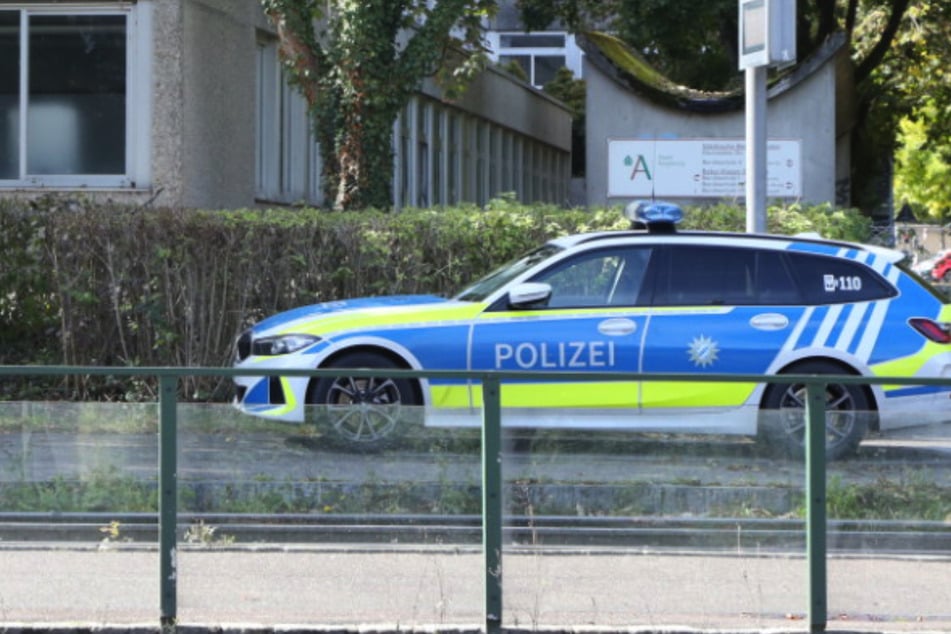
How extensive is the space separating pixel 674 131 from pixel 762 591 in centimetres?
1696

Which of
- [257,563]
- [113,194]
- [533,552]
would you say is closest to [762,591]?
[533,552]

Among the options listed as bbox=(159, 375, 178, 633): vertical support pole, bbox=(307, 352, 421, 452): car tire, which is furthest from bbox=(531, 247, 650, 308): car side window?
bbox=(159, 375, 178, 633): vertical support pole

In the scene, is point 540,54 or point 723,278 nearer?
point 723,278

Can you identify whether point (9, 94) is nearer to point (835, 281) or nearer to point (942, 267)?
point (835, 281)

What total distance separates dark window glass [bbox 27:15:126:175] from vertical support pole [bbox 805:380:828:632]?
12.2 m

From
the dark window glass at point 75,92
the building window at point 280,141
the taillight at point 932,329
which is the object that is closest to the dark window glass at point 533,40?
the building window at point 280,141

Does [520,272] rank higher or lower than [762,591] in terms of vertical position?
higher

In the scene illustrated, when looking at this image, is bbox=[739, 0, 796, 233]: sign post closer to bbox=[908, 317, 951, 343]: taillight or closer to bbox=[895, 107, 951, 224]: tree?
bbox=[908, 317, 951, 343]: taillight

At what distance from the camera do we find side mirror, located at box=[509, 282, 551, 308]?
1181 cm

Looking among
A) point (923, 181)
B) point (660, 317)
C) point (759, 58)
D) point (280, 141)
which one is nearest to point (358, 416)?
point (660, 317)

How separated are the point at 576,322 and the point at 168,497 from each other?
16.2 feet

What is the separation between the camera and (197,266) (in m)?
15.2

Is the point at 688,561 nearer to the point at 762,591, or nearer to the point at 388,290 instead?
the point at 762,591

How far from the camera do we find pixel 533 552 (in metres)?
7.46
